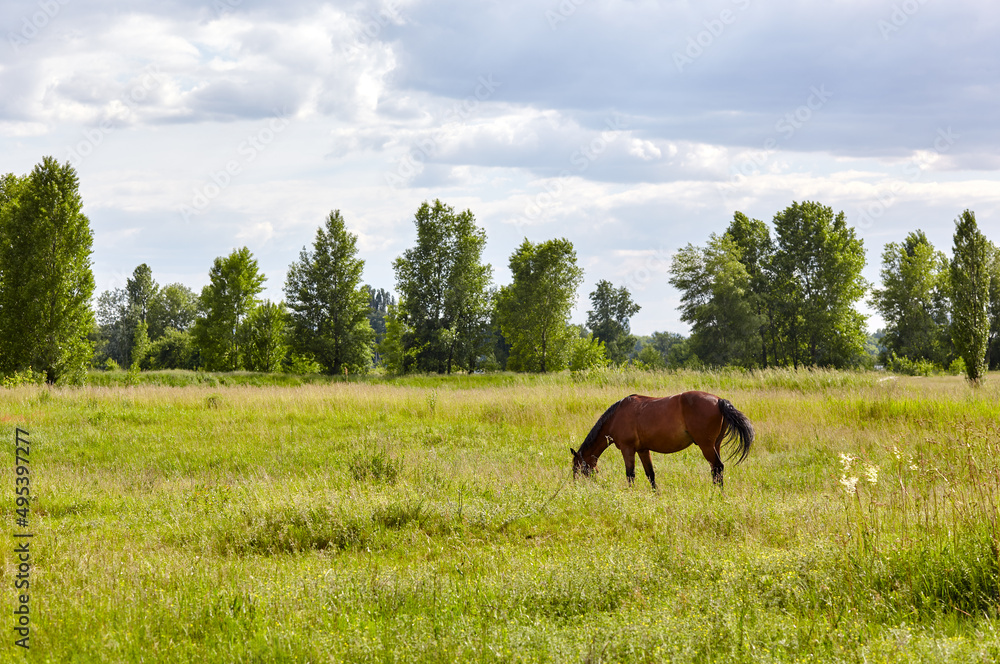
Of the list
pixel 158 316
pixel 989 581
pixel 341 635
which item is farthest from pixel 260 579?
pixel 158 316

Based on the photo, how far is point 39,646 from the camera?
4172 millimetres

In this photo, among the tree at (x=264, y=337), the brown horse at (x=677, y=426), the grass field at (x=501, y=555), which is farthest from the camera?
the tree at (x=264, y=337)

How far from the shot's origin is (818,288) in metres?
50.2

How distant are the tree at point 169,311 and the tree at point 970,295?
84.6 m

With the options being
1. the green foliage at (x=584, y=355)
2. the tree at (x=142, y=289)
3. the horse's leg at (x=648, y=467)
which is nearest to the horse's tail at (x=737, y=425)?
the horse's leg at (x=648, y=467)

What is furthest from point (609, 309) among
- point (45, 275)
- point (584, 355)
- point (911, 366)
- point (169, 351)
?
point (45, 275)

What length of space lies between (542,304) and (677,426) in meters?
43.5

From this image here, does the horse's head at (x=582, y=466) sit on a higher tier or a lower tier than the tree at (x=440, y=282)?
lower

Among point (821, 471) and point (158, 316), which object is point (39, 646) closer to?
point (821, 471)

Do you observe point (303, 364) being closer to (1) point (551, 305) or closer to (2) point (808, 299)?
(1) point (551, 305)

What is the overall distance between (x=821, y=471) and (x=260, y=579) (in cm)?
903

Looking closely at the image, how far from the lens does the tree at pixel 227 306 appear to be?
174ft

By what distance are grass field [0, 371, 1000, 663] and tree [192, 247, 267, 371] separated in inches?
1704

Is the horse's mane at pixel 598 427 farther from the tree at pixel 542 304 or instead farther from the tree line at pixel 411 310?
the tree at pixel 542 304
